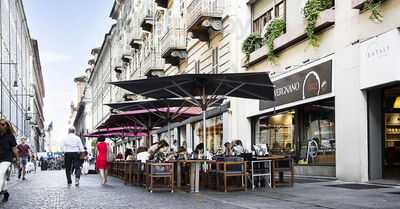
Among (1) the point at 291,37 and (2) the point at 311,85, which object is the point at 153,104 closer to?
(1) the point at 291,37

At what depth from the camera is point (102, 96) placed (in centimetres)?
9150

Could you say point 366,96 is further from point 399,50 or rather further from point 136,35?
point 136,35

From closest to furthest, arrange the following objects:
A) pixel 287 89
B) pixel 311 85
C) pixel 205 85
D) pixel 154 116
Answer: pixel 205 85, pixel 311 85, pixel 287 89, pixel 154 116

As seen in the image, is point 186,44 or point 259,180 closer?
point 259,180

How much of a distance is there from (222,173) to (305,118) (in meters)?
6.31

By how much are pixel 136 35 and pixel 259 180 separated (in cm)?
3711

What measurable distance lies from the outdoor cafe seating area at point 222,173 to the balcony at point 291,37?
4204 mm

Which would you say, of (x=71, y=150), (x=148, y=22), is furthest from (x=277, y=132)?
(x=148, y=22)

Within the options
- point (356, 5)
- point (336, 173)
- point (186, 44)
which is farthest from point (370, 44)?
point (186, 44)

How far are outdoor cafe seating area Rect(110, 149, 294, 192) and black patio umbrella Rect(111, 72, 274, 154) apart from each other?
0.93 meters

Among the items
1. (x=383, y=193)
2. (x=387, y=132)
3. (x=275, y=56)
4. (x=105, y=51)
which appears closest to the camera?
(x=383, y=193)

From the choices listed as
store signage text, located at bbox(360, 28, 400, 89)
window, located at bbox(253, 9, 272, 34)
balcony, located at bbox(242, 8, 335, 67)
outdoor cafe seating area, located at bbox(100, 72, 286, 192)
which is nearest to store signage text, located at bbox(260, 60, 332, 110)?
balcony, located at bbox(242, 8, 335, 67)

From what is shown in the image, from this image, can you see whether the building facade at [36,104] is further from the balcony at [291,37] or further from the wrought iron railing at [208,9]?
the balcony at [291,37]

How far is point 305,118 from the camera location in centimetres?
1995
